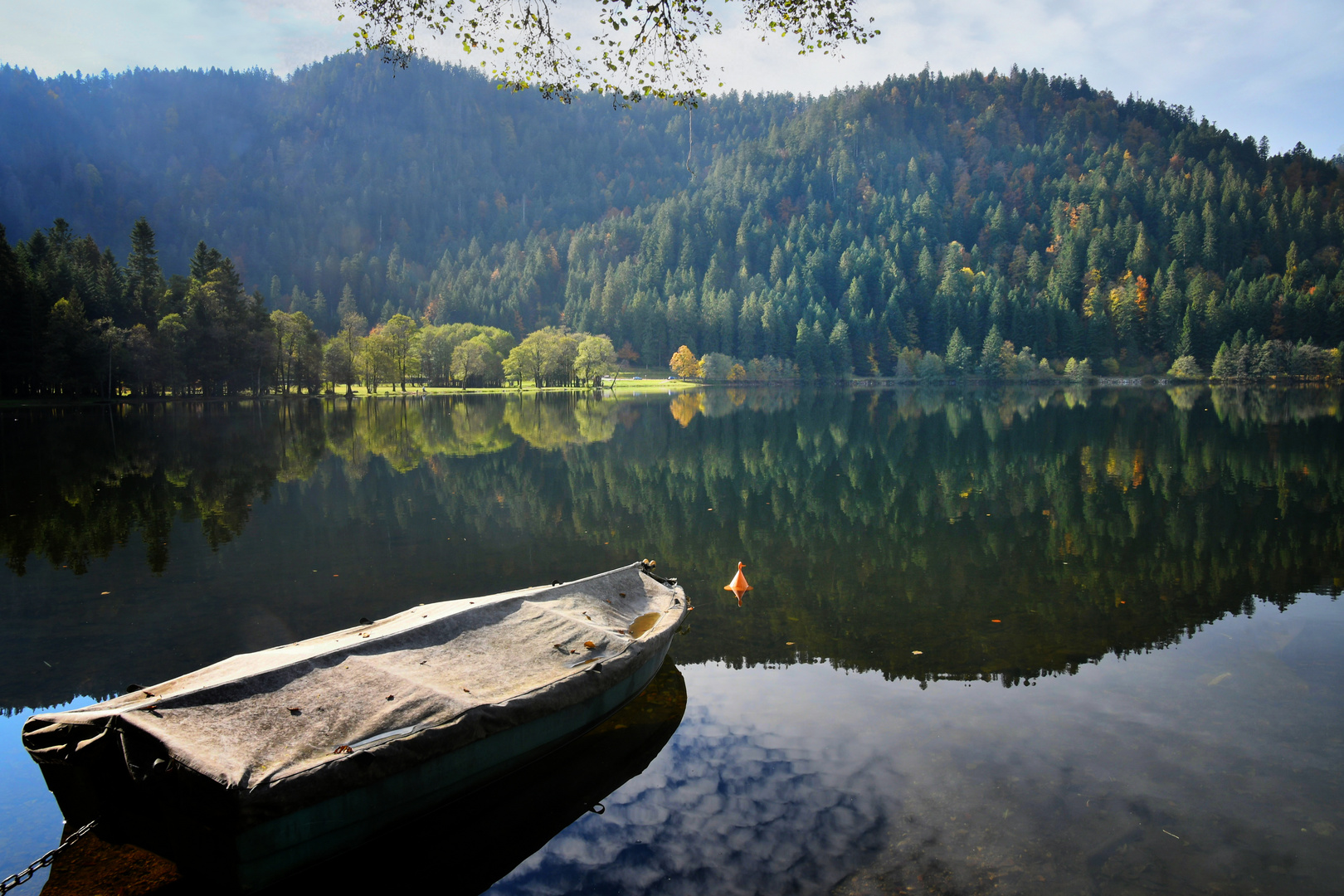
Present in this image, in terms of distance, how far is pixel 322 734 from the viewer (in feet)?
23.1

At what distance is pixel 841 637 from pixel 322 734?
851 centimetres

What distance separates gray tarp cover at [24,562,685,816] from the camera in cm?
639

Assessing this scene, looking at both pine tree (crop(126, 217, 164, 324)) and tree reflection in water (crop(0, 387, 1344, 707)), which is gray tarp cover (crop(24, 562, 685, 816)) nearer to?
tree reflection in water (crop(0, 387, 1344, 707))

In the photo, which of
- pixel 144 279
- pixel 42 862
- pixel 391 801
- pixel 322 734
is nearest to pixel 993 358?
pixel 144 279

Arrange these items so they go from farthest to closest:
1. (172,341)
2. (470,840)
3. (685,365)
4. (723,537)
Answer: (685,365)
(172,341)
(723,537)
(470,840)

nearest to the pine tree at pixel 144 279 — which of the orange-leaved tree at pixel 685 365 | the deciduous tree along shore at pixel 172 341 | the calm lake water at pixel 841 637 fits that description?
the deciduous tree along shore at pixel 172 341

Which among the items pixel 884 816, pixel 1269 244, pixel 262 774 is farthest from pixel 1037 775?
pixel 1269 244

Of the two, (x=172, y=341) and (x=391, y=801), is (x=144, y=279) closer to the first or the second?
(x=172, y=341)

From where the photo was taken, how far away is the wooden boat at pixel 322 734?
617 cm

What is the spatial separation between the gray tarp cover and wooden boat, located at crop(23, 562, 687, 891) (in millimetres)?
17

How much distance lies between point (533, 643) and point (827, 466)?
989 inches

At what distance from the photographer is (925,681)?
11.1 metres

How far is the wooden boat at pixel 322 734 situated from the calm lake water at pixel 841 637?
31.6 inches

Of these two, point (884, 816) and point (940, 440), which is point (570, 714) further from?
point (940, 440)
